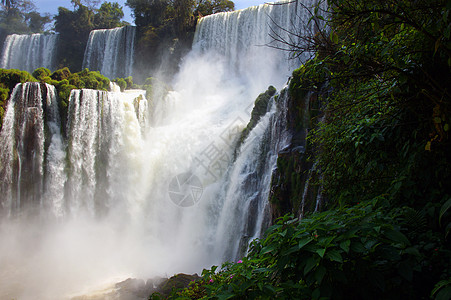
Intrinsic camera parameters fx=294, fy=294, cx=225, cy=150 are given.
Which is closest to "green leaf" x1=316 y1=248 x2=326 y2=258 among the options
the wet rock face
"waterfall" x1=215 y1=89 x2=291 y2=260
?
the wet rock face

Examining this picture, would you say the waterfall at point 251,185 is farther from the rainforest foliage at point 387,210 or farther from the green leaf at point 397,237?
the green leaf at point 397,237

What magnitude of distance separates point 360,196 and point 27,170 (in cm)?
1454

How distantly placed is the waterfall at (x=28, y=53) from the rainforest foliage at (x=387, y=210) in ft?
102

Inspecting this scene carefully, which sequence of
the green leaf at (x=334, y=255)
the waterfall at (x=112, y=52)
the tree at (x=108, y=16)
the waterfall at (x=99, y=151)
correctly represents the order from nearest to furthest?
the green leaf at (x=334, y=255), the waterfall at (x=99, y=151), the waterfall at (x=112, y=52), the tree at (x=108, y=16)

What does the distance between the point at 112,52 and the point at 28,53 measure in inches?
328

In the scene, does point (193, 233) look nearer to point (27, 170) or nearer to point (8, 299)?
point (8, 299)

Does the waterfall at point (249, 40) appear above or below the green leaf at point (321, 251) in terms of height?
above

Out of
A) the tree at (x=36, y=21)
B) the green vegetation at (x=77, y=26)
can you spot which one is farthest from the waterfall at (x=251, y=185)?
the tree at (x=36, y=21)

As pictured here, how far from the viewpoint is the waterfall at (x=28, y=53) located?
27047 millimetres

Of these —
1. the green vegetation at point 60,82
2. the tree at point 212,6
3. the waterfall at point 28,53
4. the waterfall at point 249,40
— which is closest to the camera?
the green vegetation at point 60,82

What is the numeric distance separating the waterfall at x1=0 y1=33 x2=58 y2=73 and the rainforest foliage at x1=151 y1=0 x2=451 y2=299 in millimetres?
31033

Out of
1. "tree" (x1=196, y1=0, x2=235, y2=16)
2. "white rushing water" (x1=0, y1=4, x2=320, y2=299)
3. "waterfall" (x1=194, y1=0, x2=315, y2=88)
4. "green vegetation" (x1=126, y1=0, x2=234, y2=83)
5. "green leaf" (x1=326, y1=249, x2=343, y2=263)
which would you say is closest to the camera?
"green leaf" (x1=326, y1=249, x2=343, y2=263)

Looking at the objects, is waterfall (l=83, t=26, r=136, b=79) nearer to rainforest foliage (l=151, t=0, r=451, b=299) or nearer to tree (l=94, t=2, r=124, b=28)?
tree (l=94, t=2, r=124, b=28)

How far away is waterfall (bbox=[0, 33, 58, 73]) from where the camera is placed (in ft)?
88.7
